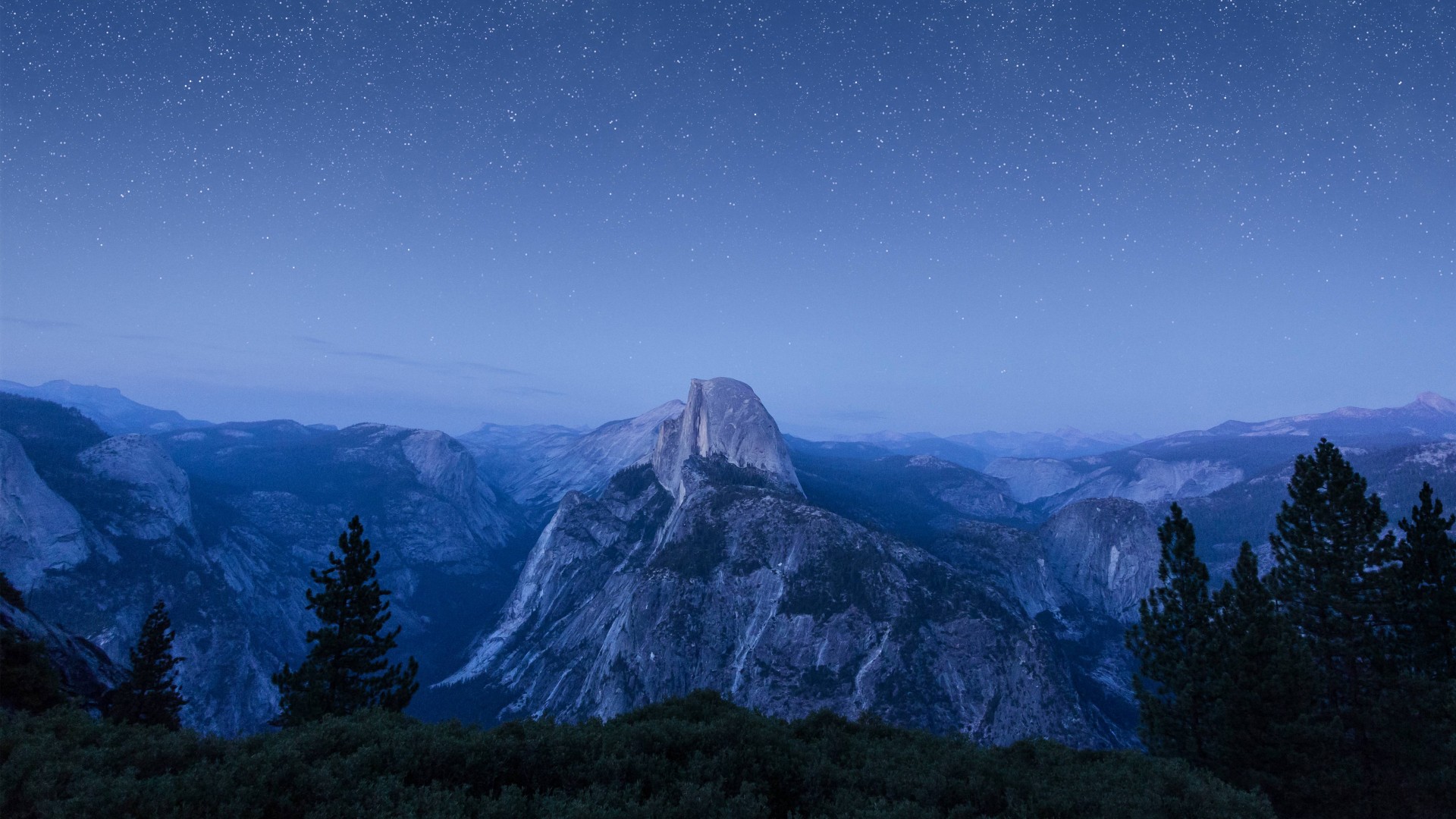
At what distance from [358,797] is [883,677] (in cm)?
7759

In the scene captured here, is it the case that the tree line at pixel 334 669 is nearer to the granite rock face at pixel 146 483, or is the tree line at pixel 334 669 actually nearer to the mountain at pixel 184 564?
the mountain at pixel 184 564

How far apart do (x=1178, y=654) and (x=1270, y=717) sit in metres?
4.10

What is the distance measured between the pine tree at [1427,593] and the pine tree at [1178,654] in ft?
25.6

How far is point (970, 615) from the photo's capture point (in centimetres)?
8338

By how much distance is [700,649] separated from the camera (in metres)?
90.1

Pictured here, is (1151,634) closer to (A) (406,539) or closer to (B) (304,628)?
(B) (304,628)

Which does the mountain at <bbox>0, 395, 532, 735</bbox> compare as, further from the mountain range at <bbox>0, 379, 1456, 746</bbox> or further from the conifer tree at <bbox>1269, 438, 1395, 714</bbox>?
the conifer tree at <bbox>1269, 438, 1395, 714</bbox>

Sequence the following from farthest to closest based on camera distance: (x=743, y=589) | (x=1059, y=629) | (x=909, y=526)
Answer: (x=909, y=526), (x=1059, y=629), (x=743, y=589)

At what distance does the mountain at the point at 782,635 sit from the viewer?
247 ft

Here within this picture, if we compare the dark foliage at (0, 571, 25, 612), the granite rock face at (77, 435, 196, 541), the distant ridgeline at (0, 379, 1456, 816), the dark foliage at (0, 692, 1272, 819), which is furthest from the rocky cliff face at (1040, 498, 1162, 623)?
the granite rock face at (77, 435, 196, 541)

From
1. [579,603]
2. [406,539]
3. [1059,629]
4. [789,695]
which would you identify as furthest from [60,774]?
[406,539]

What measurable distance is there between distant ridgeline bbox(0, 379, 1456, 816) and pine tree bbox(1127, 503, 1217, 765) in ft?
0.64

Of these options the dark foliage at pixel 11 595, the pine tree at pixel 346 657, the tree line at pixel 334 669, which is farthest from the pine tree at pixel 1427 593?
the dark foliage at pixel 11 595

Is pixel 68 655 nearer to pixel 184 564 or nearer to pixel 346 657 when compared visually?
pixel 346 657
